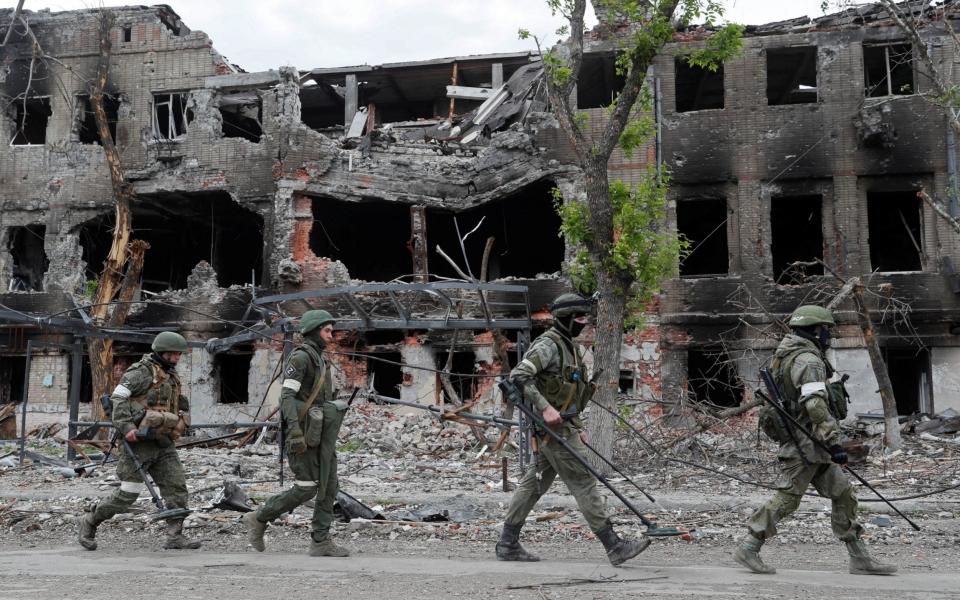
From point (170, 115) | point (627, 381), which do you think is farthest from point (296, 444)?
point (170, 115)

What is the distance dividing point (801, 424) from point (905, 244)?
52.9ft

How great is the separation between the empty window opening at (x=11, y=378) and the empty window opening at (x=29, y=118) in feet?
17.8

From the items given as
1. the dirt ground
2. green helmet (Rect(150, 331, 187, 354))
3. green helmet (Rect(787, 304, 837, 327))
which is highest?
green helmet (Rect(787, 304, 837, 327))

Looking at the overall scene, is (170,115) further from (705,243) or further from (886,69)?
(886,69)

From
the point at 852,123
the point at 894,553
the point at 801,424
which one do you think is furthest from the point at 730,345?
the point at 801,424

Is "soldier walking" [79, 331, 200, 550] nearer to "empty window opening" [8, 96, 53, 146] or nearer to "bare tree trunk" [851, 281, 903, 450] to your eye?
"bare tree trunk" [851, 281, 903, 450]

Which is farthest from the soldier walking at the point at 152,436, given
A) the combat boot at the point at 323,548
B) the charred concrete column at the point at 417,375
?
the charred concrete column at the point at 417,375

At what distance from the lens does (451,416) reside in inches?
393

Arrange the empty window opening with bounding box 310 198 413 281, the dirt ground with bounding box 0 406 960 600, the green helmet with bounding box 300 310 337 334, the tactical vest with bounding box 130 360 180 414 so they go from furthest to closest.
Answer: the empty window opening with bounding box 310 198 413 281
the tactical vest with bounding box 130 360 180 414
the green helmet with bounding box 300 310 337 334
the dirt ground with bounding box 0 406 960 600

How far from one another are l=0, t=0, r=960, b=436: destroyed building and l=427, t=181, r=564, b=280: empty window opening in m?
0.06

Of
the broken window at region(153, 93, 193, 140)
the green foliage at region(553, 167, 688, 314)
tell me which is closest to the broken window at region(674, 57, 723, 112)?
the green foliage at region(553, 167, 688, 314)

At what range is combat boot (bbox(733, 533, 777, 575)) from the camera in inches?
202

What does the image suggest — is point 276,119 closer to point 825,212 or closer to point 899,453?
point 825,212

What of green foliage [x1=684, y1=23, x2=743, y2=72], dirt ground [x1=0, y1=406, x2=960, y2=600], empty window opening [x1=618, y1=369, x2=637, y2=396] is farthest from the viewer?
empty window opening [x1=618, y1=369, x2=637, y2=396]
